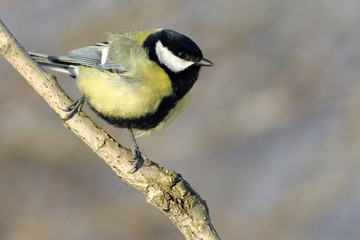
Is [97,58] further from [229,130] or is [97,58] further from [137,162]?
[229,130]

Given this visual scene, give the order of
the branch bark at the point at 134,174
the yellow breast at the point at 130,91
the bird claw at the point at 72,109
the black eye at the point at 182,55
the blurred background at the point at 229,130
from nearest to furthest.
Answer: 1. the branch bark at the point at 134,174
2. the bird claw at the point at 72,109
3. the yellow breast at the point at 130,91
4. the black eye at the point at 182,55
5. the blurred background at the point at 229,130

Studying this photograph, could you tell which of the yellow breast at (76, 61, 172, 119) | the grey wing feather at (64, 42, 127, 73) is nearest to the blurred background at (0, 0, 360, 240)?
the grey wing feather at (64, 42, 127, 73)

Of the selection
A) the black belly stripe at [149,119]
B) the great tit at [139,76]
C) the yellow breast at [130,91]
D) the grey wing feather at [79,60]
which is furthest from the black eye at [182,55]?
the grey wing feather at [79,60]

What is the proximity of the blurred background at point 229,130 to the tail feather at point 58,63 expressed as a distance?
0.88 metres

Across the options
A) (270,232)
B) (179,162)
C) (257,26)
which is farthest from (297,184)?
(257,26)

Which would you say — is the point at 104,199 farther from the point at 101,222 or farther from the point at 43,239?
the point at 43,239

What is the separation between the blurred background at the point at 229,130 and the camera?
3.95 m

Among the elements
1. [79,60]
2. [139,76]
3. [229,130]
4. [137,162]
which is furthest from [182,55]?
[229,130]

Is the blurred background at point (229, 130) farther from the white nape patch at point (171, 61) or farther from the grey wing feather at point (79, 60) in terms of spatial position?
the white nape patch at point (171, 61)

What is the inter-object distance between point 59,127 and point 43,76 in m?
Answer: 1.52

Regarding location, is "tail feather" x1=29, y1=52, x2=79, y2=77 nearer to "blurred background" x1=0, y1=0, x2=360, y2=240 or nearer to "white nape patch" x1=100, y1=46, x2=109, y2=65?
"white nape patch" x1=100, y1=46, x2=109, y2=65


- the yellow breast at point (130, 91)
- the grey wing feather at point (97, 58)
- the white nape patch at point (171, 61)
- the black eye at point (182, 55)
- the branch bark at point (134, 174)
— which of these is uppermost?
the black eye at point (182, 55)

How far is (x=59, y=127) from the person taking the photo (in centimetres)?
403

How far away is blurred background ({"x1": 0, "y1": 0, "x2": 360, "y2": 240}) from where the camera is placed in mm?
3949
